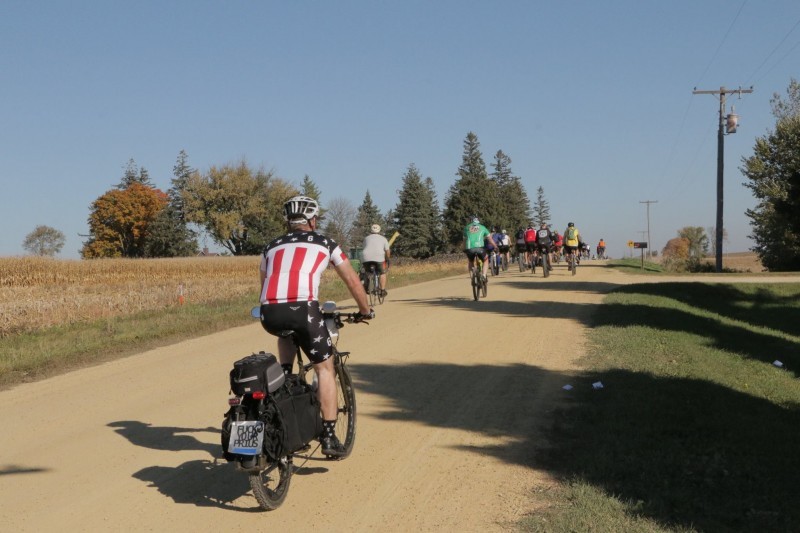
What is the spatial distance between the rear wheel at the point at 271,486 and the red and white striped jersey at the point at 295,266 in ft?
3.89

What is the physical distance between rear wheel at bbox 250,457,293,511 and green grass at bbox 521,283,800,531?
5.69 feet

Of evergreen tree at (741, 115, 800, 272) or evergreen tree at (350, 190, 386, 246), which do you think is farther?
evergreen tree at (350, 190, 386, 246)

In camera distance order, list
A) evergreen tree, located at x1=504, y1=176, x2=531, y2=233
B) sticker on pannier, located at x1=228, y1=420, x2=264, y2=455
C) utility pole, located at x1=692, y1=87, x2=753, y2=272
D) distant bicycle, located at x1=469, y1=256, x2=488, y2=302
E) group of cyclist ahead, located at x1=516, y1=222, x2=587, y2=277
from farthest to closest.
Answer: evergreen tree, located at x1=504, y1=176, x2=531, y2=233, utility pole, located at x1=692, y1=87, x2=753, y2=272, group of cyclist ahead, located at x1=516, y1=222, x2=587, y2=277, distant bicycle, located at x1=469, y1=256, x2=488, y2=302, sticker on pannier, located at x1=228, y1=420, x2=264, y2=455

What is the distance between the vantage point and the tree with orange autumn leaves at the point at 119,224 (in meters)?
96.1

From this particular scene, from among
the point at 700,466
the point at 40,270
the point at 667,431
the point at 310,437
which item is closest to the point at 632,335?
the point at 667,431

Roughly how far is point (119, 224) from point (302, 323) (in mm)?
98295

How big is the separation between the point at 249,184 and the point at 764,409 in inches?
3430

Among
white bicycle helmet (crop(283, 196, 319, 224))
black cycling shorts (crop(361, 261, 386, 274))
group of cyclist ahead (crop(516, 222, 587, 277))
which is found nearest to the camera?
white bicycle helmet (crop(283, 196, 319, 224))

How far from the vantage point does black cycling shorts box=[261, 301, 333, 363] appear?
5.64m

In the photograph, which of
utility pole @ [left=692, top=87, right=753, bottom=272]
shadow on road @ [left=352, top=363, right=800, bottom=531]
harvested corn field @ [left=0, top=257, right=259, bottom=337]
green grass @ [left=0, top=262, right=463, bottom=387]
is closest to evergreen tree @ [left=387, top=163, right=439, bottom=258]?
harvested corn field @ [left=0, top=257, right=259, bottom=337]

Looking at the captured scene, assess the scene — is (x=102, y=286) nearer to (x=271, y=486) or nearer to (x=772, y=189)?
(x=271, y=486)

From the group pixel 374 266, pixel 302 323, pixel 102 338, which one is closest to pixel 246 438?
pixel 302 323

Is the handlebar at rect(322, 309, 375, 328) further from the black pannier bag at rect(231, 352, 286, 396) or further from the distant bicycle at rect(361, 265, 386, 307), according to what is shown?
the distant bicycle at rect(361, 265, 386, 307)

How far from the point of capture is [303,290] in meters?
5.65
